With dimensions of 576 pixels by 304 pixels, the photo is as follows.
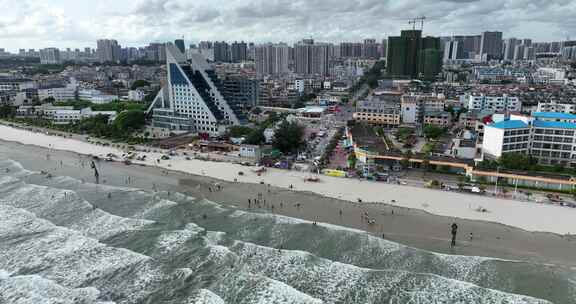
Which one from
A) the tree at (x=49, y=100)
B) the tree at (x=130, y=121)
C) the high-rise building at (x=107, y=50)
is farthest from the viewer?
the high-rise building at (x=107, y=50)

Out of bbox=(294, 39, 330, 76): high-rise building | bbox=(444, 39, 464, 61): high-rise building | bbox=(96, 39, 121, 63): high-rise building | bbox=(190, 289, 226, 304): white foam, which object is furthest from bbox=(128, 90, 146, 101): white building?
bbox=(444, 39, 464, 61): high-rise building

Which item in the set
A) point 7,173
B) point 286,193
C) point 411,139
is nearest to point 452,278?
point 286,193

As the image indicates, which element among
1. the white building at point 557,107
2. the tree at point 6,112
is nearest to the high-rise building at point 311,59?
the white building at point 557,107

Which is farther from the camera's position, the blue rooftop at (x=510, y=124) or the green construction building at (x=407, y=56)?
the green construction building at (x=407, y=56)

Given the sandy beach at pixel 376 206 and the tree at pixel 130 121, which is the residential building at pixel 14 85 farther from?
the sandy beach at pixel 376 206

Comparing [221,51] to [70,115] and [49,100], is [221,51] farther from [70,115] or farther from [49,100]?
[70,115]

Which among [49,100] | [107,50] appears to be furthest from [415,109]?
[107,50]

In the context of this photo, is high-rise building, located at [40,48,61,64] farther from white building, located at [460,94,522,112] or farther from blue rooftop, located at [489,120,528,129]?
blue rooftop, located at [489,120,528,129]
